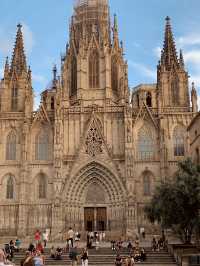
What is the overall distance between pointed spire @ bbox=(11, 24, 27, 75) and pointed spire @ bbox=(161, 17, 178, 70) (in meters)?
18.2

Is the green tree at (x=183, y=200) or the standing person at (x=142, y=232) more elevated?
the green tree at (x=183, y=200)

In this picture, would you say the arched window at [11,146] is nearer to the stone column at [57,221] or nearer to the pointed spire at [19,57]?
the stone column at [57,221]

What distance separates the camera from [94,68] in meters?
55.1

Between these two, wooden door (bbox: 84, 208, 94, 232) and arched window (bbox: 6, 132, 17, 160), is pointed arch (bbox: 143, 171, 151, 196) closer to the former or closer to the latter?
wooden door (bbox: 84, 208, 94, 232)

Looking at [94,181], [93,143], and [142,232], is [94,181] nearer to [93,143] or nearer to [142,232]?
[93,143]

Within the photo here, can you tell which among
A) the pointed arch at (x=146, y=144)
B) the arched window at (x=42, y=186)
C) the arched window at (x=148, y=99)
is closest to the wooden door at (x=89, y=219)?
the arched window at (x=42, y=186)

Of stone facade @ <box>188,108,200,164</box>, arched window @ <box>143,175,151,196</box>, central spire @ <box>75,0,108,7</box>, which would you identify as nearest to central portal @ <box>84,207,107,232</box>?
arched window @ <box>143,175,151,196</box>

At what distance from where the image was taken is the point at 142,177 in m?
49.8

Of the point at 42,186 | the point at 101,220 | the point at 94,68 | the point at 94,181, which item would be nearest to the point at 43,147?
the point at 42,186

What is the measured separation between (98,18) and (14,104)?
661 inches

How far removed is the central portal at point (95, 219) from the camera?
49.5 m

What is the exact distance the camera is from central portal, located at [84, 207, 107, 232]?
163ft

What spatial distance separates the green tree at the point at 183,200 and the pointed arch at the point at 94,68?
937 inches

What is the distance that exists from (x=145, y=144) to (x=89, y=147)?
6.72 metres
